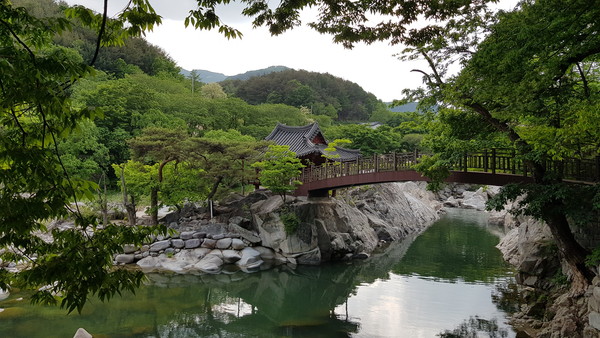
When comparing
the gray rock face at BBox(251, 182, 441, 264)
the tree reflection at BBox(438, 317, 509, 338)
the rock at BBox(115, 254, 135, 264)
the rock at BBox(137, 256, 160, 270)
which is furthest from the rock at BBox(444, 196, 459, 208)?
the rock at BBox(115, 254, 135, 264)

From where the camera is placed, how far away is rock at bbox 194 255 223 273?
15297 millimetres

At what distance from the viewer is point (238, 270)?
15.6 metres

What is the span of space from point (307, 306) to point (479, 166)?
7099 millimetres

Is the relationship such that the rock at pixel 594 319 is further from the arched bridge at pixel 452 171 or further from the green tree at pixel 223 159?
the green tree at pixel 223 159

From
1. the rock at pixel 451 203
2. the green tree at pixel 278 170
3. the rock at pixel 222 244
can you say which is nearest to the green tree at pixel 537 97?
the green tree at pixel 278 170

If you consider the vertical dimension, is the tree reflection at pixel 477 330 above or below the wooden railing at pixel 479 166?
below

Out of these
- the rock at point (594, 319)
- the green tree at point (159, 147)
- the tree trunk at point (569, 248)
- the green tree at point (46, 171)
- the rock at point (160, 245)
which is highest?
the green tree at point (159, 147)

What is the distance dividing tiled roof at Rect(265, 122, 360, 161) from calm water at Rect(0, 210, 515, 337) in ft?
22.3

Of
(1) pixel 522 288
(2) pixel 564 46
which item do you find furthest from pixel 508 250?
(2) pixel 564 46

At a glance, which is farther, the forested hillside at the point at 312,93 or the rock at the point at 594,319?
the forested hillside at the point at 312,93

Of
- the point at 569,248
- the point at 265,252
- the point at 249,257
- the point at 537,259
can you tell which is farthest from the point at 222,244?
the point at 569,248

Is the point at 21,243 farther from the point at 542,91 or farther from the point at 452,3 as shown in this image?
the point at 542,91

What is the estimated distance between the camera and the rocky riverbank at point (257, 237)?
51.9 ft

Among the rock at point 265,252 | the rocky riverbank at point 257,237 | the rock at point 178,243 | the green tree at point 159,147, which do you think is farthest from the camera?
the green tree at point 159,147
